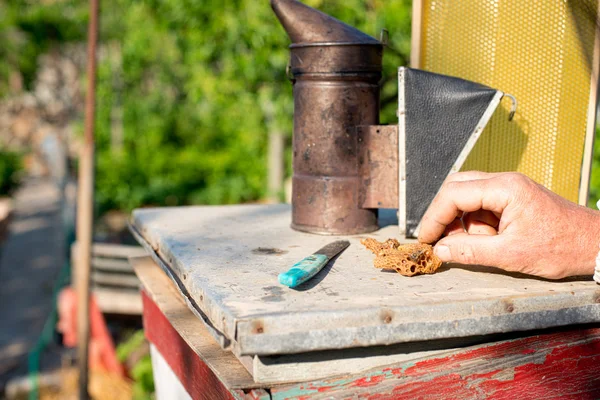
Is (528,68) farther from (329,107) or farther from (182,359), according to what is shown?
(182,359)

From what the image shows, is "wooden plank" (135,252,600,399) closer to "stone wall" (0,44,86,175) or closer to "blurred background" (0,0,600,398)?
"blurred background" (0,0,600,398)

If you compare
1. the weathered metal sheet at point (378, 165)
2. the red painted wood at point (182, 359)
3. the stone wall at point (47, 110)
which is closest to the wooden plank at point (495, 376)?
the red painted wood at point (182, 359)

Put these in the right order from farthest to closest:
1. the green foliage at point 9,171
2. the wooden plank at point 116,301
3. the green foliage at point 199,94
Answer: the green foliage at point 9,171, the wooden plank at point 116,301, the green foliage at point 199,94

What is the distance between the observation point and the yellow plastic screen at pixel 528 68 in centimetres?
188

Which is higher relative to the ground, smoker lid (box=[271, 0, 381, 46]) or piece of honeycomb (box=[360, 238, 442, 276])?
smoker lid (box=[271, 0, 381, 46])

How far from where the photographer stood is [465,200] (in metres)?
1.40

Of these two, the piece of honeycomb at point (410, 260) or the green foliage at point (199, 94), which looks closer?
the piece of honeycomb at point (410, 260)

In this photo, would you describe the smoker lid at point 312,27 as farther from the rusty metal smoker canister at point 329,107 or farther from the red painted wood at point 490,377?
the red painted wood at point 490,377

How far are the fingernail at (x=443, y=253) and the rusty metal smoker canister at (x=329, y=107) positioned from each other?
0.42 meters

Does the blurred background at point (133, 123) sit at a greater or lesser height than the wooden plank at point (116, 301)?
greater

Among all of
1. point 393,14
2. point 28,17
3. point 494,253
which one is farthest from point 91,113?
point 28,17

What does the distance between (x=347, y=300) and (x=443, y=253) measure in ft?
1.07

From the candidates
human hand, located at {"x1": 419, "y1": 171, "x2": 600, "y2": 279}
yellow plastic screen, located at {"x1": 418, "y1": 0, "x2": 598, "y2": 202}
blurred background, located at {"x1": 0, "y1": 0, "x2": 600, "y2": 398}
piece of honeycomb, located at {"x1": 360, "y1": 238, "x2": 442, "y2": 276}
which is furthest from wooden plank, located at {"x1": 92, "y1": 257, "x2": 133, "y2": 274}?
human hand, located at {"x1": 419, "y1": 171, "x2": 600, "y2": 279}

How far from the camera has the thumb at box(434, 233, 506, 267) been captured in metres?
1.36
